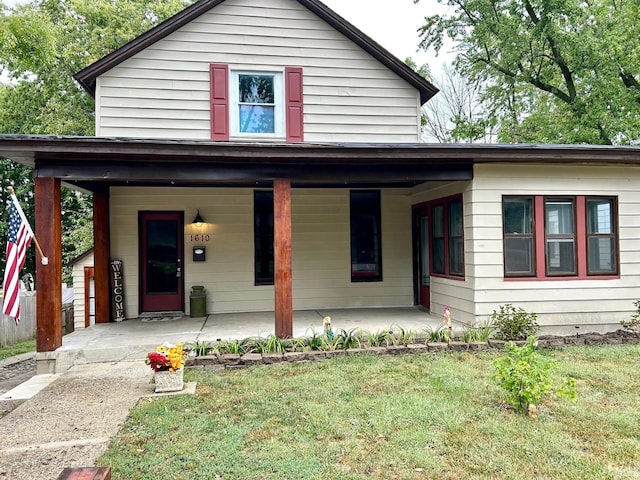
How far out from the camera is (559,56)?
14469 mm

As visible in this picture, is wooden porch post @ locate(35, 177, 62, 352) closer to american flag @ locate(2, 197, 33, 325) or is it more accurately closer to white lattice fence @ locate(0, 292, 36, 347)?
american flag @ locate(2, 197, 33, 325)

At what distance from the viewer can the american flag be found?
515 cm

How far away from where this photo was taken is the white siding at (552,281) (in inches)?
272

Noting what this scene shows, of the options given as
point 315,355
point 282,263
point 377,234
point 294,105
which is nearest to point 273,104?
point 294,105

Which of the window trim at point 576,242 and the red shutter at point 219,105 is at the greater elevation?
the red shutter at point 219,105

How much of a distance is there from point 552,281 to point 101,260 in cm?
808

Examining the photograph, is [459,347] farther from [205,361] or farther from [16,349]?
[16,349]

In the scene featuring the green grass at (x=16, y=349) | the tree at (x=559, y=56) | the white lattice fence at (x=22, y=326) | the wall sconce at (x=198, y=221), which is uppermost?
the tree at (x=559, y=56)

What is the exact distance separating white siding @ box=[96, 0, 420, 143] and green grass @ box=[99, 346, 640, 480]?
5.46 meters

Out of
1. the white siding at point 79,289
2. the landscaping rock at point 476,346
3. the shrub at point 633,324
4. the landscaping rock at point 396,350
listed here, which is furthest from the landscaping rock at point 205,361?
the white siding at point 79,289

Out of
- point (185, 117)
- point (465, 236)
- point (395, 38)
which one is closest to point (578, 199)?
point (465, 236)

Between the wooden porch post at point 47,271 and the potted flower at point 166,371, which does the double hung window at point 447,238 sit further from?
the wooden porch post at point 47,271

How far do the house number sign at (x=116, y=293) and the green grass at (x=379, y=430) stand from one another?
4.05m

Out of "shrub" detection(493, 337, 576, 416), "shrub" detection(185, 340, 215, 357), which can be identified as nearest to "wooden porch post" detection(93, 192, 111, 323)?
"shrub" detection(185, 340, 215, 357)
